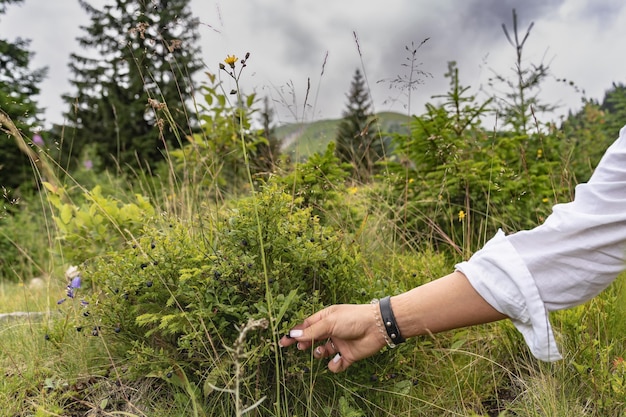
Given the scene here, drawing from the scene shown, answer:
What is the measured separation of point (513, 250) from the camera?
3.73ft

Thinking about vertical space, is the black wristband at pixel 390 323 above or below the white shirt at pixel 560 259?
below

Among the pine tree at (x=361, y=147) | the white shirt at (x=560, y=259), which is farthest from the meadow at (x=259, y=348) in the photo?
the pine tree at (x=361, y=147)

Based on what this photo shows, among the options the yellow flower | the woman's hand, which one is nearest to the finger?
the woman's hand

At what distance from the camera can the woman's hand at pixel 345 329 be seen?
1.33m

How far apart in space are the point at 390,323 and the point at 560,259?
1.54ft

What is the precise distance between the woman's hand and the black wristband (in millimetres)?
26

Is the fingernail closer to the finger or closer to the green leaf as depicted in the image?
the finger

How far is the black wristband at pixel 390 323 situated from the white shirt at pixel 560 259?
0.83ft

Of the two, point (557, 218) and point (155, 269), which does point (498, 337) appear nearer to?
point (557, 218)

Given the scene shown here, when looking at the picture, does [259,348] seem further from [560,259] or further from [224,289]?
[560,259]

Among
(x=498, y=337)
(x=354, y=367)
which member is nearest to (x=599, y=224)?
(x=354, y=367)

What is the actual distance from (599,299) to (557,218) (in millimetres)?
1002

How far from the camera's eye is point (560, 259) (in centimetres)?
109

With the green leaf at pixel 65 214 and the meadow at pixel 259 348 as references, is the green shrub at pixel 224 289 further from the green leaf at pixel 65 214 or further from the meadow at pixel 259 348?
the green leaf at pixel 65 214
